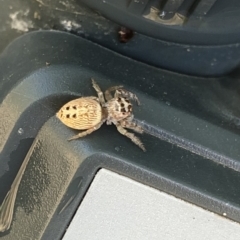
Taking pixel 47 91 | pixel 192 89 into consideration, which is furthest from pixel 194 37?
pixel 47 91

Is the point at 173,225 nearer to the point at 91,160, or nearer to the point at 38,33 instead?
the point at 91,160

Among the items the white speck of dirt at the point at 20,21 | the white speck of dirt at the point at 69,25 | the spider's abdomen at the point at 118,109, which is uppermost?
the white speck of dirt at the point at 69,25

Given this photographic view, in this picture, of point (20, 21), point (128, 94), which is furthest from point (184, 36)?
point (20, 21)

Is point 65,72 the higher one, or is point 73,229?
point 65,72

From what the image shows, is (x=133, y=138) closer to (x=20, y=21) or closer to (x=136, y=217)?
(x=136, y=217)

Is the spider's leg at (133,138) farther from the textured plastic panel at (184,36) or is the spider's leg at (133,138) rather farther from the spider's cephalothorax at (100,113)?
the textured plastic panel at (184,36)

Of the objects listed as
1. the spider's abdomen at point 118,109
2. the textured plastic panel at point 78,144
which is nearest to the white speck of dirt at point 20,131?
the textured plastic panel at point 78,144

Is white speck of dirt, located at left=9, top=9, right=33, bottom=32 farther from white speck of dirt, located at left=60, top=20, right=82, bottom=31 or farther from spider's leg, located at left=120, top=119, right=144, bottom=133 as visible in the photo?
spider's leg, located at left=120, top=119, right=144, bottom=133
